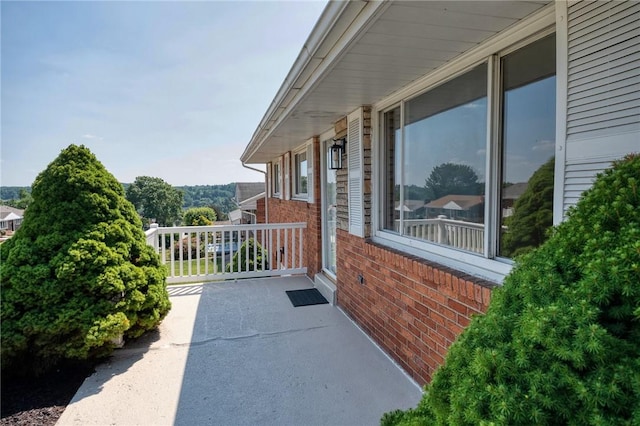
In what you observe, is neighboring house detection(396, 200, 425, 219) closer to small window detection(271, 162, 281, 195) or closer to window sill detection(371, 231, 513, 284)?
window sill detection(371, 231, 513, 284)

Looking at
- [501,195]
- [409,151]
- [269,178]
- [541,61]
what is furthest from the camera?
[269,178]

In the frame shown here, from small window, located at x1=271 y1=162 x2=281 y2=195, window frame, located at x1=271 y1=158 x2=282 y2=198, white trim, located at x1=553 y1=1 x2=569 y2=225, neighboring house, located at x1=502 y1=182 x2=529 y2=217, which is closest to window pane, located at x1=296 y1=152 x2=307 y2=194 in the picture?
window frame, located at x1=271 y1=158 x2=282 y2=198

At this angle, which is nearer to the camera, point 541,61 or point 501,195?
point 541,61

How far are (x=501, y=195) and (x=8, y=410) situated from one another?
370 cm

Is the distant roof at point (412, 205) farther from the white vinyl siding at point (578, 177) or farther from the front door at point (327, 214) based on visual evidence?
the front door at point (327, 214)

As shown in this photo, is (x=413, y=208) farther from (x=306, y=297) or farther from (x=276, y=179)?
(x=276, y=179)

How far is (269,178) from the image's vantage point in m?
11.4

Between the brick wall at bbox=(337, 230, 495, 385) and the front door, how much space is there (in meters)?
1.36

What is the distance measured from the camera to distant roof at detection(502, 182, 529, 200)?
202 cm

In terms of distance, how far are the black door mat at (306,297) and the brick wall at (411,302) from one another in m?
0.82

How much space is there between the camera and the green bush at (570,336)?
0.84m

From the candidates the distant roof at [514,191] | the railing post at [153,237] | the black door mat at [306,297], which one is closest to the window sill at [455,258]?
the distant roof at [514,191]

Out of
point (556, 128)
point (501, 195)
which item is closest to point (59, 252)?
point (501, 195)

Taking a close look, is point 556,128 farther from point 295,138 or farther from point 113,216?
point 295,138
